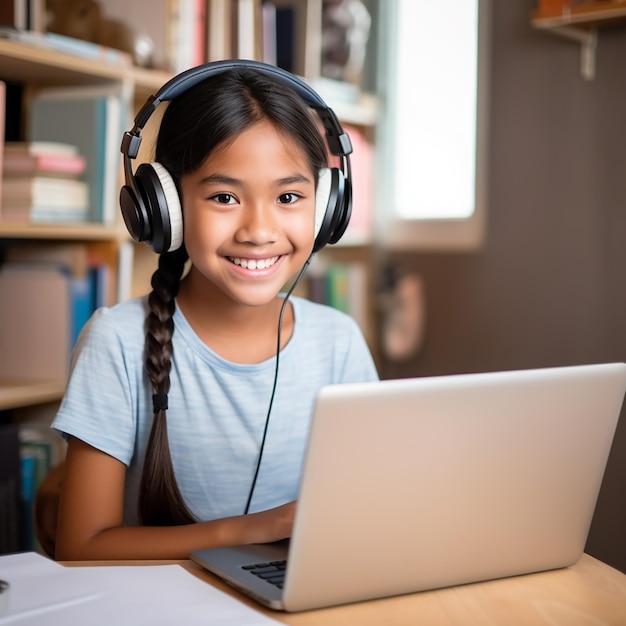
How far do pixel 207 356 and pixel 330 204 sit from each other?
10.9 inches

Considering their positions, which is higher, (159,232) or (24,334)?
(159,232)

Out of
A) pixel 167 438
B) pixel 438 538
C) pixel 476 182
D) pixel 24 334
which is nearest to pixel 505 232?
pixel 476 182

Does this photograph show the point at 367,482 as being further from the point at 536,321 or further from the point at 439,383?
the point at 536,321

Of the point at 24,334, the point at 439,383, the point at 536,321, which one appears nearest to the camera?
the point at 439,383

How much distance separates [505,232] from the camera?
2303 millimetres

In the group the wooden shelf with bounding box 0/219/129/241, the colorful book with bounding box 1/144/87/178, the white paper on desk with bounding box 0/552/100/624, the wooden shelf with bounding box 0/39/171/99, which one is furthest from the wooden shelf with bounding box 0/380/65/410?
the white paper on desk with bounding box 0/552/100/624

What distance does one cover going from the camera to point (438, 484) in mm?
771

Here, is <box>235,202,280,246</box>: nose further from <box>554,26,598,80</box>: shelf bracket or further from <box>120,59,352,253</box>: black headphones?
<box>554,26,598,80</box>: shelf bracket

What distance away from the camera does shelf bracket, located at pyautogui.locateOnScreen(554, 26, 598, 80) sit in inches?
79.6

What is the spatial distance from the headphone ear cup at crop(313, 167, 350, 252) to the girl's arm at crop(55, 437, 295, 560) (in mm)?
415

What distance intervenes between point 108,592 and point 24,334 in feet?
4.25

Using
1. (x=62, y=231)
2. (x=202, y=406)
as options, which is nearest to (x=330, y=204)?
(x=202, y=406)

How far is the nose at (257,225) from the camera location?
113 cm

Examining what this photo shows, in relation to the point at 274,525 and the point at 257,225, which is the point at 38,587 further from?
the point at 257,225
